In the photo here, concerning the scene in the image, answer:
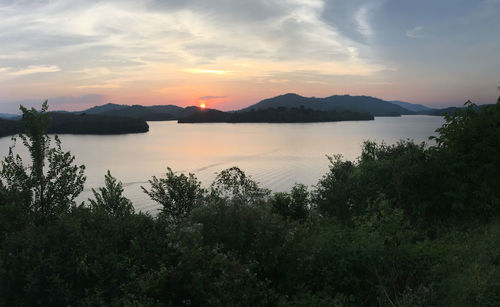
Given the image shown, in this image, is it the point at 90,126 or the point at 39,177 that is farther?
the point at 90,126

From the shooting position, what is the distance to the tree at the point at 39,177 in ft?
45.3

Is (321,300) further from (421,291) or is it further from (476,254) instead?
(476,254)

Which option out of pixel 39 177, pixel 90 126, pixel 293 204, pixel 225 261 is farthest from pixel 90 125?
pixel 225 261

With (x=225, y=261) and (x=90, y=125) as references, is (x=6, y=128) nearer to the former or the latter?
(x=90, y=125)

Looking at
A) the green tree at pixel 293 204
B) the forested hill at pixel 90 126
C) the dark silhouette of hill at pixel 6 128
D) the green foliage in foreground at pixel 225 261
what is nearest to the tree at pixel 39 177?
the green foliage in foreground at pixel 225 261

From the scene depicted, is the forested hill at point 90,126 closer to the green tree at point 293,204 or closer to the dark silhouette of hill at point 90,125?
the dark silhouette of hill at point 90,125

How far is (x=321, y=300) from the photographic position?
928 cm

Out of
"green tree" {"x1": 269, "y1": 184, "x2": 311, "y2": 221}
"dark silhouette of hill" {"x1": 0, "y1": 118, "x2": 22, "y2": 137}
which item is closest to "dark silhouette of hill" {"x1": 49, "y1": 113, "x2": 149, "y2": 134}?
"dark silhouette of hill" {"x1": 0, "y1": 118, "x2": 22, "y2": 137}

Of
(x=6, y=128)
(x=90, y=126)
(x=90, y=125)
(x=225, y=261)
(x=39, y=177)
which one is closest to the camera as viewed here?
(x=225, y=261)

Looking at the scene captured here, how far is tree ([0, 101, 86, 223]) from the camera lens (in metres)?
13.8

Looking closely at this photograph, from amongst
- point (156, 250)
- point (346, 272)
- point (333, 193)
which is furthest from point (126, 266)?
point (333, 193)

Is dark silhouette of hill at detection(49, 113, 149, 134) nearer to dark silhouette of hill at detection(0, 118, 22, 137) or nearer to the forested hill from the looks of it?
the forested hill

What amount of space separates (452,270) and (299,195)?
1446 cm

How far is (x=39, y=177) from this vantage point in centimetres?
1427
